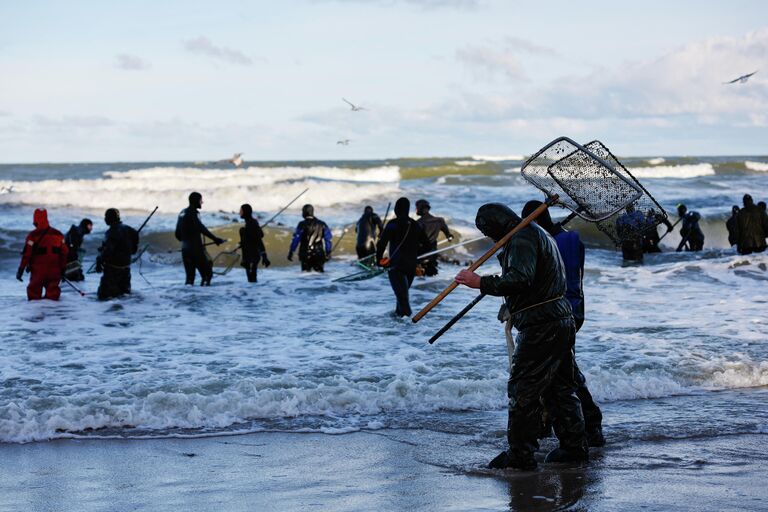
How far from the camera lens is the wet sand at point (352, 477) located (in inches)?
206

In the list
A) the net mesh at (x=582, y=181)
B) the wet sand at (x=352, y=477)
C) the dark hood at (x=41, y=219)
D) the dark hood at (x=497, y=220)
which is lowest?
the wet sand at (x=352, y=477)

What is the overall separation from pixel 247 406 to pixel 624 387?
3391mm

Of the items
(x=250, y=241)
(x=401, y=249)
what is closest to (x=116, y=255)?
(x=250, y=241)

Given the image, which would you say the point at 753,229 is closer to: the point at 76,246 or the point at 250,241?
the point at 250,241

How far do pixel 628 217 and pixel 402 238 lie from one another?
5877mm

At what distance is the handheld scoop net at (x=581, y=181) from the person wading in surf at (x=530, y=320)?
0.55 metres

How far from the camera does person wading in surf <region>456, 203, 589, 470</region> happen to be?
5508mm

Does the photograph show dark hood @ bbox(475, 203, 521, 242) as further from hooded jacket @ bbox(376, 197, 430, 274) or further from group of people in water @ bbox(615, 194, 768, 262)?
group of people in water @ bbox(615, 194, 768, 262)

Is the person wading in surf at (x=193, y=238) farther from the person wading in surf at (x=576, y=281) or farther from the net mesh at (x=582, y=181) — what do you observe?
the net mesh at (x=582, y=181)

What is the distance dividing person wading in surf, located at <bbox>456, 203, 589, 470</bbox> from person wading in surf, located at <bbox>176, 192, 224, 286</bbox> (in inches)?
399

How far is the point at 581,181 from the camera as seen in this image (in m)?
6.29

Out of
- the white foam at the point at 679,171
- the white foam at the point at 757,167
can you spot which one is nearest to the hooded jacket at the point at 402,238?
the white foam at the point at 679,171

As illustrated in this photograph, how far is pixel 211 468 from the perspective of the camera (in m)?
6.24

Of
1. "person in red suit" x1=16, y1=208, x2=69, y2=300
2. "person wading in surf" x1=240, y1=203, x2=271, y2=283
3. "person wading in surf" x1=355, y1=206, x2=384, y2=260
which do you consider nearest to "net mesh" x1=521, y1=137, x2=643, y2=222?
"person in red suit" x1=16, y1=208, x2=69, y2=300
